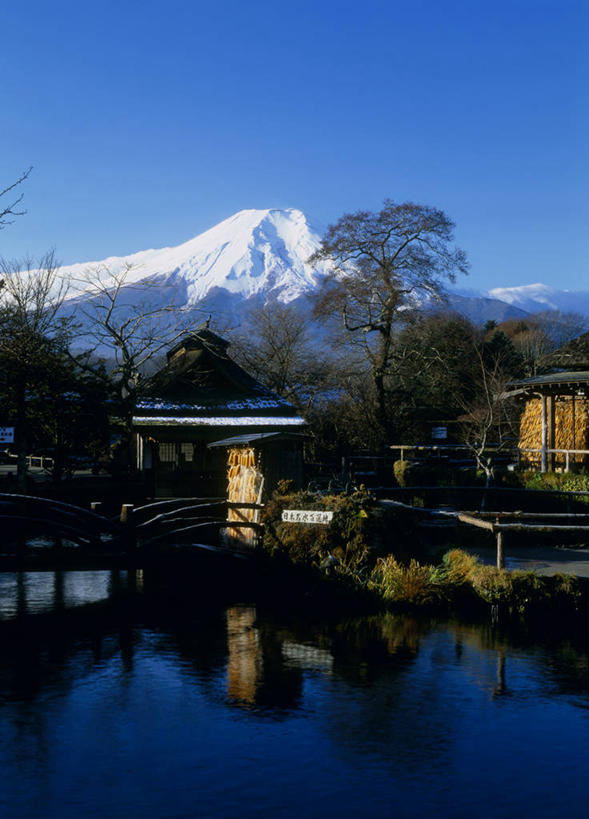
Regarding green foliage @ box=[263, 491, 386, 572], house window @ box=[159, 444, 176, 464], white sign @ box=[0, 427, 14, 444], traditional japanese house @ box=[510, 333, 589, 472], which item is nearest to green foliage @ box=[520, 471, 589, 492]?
traditional japanese house @ box=[510, 333, 589, 472]

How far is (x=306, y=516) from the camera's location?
17844 mm

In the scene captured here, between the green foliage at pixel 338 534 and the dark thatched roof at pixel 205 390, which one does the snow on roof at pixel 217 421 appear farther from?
the green foliage at pixel 338 534

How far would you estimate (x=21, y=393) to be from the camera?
30.6 meters

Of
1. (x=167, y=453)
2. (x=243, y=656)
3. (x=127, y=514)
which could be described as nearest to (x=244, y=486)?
(x=127, y=514)

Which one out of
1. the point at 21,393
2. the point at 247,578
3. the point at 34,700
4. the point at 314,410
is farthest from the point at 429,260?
the point at 34,700

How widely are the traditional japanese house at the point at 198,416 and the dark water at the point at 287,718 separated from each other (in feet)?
54.6

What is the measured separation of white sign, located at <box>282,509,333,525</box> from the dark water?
1.97m

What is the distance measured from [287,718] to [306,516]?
669cm

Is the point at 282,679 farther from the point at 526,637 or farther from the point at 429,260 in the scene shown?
the point at 429,260

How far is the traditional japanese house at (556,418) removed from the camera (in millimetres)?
31484

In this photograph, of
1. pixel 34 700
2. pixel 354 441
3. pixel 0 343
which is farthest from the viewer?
pixel 354 441

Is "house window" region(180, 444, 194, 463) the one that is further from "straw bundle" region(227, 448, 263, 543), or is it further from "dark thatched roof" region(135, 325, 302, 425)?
"straw bundle" region(227, 448, 263, 543)

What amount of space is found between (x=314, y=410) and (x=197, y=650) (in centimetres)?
3444

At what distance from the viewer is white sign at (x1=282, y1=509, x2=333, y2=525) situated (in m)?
17.7
